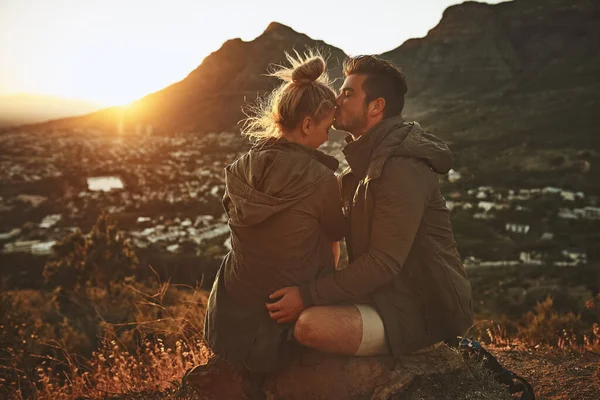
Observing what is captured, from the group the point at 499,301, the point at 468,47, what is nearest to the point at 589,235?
the point at 499,301

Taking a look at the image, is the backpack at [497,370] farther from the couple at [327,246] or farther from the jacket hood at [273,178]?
the jacket hood at [273,178]

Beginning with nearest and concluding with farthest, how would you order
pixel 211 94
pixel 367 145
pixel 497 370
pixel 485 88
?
pixel 367 145 → pixel 497 370 → pixel 485 88 → pixel 211 94

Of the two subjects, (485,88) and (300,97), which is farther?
(485,88)

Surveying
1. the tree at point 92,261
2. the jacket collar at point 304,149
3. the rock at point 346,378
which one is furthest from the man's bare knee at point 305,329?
the tree at point 92,261

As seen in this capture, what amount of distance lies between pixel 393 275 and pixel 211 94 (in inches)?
4181

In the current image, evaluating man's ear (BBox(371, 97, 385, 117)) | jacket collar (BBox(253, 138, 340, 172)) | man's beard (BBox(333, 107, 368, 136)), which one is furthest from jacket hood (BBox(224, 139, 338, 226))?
man's ear (BBox(371, 97, 385, 117))

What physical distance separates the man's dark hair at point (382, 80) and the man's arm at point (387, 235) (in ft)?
1.74

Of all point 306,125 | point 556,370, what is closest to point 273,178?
point 306,125

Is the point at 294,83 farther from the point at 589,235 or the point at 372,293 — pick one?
the point at 589,235

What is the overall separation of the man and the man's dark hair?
0.28m

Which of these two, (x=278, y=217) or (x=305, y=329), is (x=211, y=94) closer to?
(x=278, y=217)

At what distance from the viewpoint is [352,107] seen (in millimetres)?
2932

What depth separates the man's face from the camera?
115 inches

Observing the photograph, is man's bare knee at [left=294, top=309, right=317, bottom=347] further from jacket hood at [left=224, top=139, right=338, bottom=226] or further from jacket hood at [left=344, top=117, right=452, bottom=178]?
jacket hood at [left=344, top=117, right=452, bottom=178]
